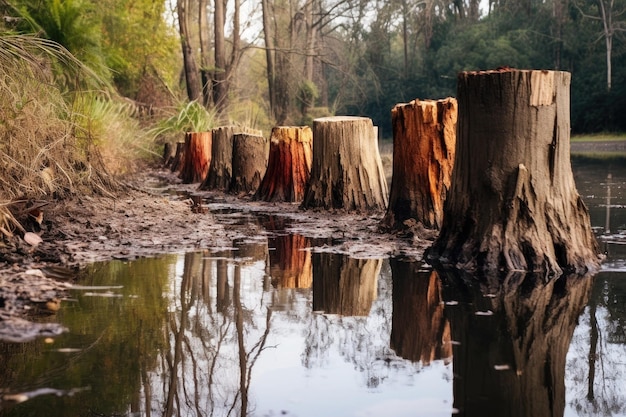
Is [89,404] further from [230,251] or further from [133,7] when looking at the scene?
[133,7]

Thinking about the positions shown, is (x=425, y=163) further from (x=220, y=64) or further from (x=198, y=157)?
(x=220, y=64)

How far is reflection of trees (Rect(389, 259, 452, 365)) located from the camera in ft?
11.8

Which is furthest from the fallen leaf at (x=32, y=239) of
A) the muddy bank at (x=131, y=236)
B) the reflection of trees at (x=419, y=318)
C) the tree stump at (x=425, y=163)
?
the tree stump at (x=425, y=163)

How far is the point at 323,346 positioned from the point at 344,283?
144 centimetres

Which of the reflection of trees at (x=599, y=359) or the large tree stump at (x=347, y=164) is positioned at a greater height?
the large tree stump at (x=347, y=164)

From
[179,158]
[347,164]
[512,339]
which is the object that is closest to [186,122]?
[179,158]

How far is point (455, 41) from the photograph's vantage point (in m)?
56.3

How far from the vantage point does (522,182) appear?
5.53 metres

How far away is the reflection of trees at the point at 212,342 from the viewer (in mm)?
2988

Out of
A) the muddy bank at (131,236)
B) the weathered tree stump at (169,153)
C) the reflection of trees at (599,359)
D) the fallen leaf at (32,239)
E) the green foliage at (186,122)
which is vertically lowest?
the reflection of trees at (599,359)

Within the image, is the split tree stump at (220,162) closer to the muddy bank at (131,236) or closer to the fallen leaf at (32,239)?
the muddy bank at (131,236)

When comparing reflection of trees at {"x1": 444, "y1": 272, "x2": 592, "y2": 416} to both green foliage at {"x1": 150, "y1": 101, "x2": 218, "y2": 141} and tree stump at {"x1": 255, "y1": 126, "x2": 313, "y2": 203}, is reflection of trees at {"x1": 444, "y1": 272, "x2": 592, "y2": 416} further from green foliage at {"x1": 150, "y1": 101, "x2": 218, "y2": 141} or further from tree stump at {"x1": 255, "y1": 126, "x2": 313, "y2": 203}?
green foliage at {"x1": 150, "y1": 101, "x2": 218, "y2": 141}

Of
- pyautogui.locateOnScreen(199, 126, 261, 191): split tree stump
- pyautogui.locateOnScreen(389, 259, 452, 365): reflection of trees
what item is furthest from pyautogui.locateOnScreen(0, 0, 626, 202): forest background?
pyautogui.locateOnScreen(389, 259, 452, 365): reflection of trees

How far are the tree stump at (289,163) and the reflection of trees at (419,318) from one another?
5364 millimetres
